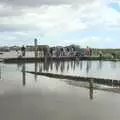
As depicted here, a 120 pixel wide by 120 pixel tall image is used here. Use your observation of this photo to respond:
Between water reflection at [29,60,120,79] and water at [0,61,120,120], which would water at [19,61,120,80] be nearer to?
water reflection at [29,60,120,79]

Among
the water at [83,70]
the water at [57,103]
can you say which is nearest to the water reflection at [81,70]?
the water at [83,70]

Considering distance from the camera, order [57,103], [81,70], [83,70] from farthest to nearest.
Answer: [83,70] → [81,70] → [57,103]

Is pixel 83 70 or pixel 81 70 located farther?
pixel 83 70

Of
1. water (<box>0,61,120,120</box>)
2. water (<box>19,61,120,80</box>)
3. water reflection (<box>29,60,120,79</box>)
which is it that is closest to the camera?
water (<box>0,61,120,120</box>)

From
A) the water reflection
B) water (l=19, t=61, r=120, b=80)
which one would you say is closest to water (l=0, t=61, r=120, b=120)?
water (l=19, t=61, r=120, b=80)

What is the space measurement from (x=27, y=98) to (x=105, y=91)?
330 inches

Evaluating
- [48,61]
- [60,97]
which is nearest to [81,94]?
[60,97]

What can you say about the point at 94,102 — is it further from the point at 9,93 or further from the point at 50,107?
the point at 9,93

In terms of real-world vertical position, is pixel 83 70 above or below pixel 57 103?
below

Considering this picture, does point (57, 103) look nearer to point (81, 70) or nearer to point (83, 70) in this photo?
point (81, 70)

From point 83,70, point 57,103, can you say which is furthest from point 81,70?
point 57,103

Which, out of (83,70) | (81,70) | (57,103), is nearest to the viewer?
(57,103)

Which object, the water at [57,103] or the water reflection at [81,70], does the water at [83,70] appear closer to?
the water reflection at [81,70]

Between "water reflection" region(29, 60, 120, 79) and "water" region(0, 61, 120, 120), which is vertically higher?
"water" region(0, 61, 120, 120)
